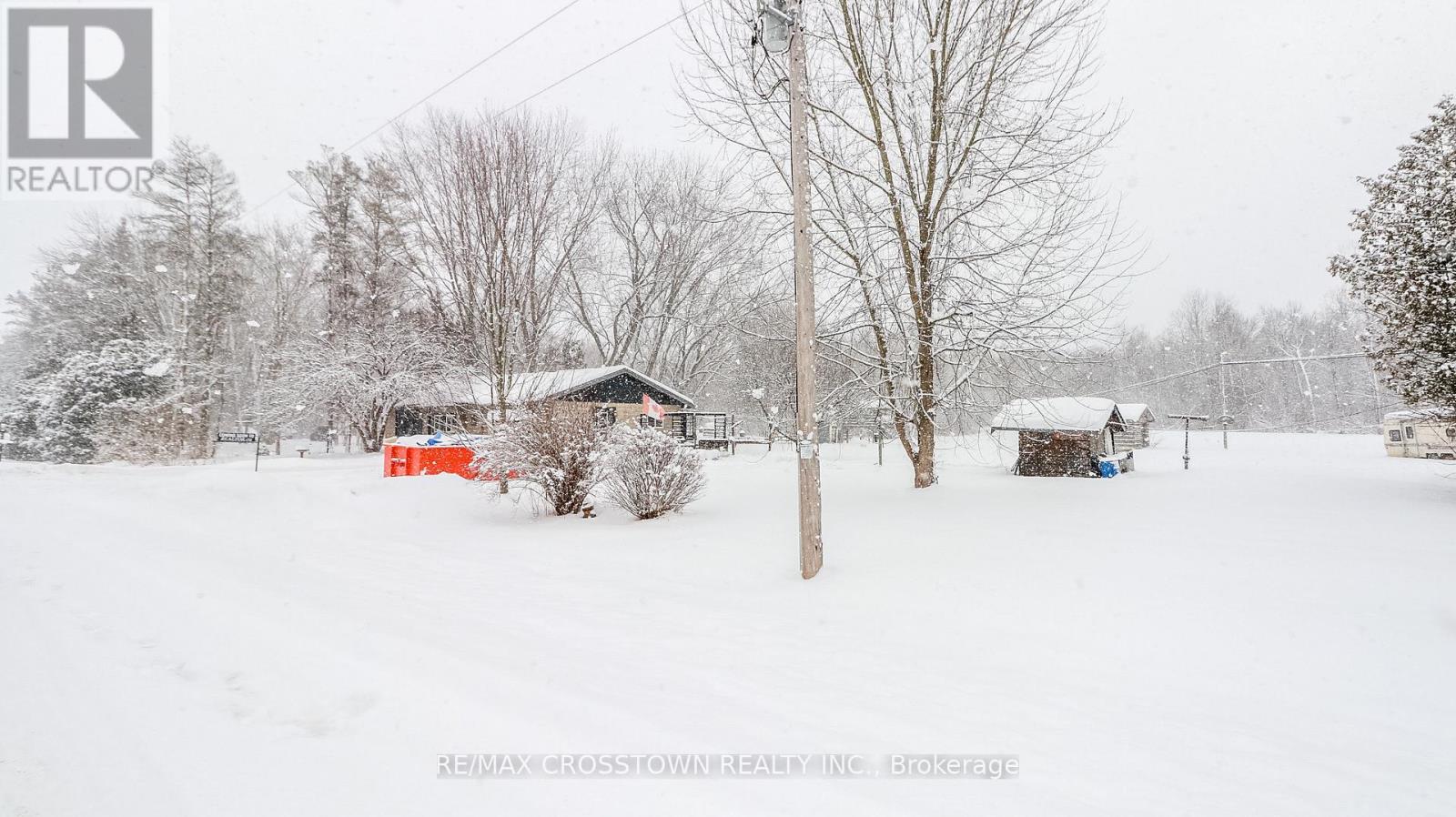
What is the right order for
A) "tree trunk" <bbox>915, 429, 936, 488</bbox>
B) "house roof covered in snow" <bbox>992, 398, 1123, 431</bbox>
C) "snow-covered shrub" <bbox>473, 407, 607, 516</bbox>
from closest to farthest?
"snow-covered shrub" <bbox>473, 407, 607, 516</bbox>
"tree trunk" <bbox>915, 429, 936, 488</bbox>
"house roof covered in snow" <bbox>992, 398, 1123, 431</bbox>

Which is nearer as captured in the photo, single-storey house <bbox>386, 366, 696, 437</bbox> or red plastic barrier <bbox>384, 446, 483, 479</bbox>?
red plastic barrier <bbox>384, 446, 483, 479</bbox>

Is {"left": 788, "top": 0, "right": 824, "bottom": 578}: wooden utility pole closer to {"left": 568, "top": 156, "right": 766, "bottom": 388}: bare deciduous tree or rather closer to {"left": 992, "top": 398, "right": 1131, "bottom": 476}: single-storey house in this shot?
{"left": 992, "top": 398, "right": 1131, "bottom": 476}: single-storey house

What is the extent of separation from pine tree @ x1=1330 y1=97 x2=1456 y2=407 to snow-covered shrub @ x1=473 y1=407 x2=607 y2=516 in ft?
43.5

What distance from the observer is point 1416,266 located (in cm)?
930

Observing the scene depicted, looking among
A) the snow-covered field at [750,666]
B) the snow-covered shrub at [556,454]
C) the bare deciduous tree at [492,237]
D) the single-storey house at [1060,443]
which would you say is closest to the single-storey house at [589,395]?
the bare deciduous tree at [492,237]

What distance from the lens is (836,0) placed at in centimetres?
1016

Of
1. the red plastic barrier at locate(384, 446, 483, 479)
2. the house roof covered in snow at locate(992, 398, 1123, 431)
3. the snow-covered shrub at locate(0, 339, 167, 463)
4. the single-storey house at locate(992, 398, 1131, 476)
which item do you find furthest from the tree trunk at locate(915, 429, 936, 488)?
the snow-covered shrub at locate(0, 339, 167, 463)

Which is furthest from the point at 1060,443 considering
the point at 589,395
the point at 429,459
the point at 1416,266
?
the point at 429,459

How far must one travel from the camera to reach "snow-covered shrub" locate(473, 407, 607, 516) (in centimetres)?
948

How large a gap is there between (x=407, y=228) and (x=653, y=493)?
25.4m

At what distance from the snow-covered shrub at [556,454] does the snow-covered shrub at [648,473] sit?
418mm

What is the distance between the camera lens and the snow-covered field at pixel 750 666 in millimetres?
2393

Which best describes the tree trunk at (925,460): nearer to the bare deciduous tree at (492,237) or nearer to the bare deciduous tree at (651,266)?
the bare deciduous tree at (492,237)

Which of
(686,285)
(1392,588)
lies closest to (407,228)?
(686,285)
